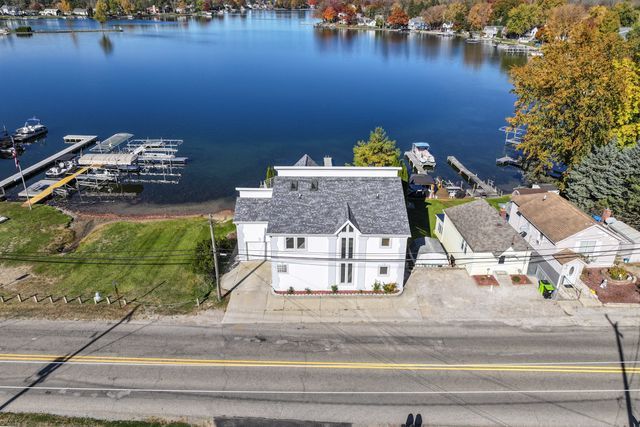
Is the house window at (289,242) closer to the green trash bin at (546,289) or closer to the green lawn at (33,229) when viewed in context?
the green trash bin at (546,289)

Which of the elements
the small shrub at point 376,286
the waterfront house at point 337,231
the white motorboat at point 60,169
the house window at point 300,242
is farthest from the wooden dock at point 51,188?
the small shrub at point 376,286

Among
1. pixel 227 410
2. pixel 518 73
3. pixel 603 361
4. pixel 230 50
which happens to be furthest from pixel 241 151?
pixel 230 50

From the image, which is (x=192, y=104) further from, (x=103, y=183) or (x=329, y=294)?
(x=329, y=294)

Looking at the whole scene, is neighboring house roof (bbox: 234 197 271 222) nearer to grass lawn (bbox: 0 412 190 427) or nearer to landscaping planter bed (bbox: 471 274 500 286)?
grass lawn (bbox: 0 412 190 427)

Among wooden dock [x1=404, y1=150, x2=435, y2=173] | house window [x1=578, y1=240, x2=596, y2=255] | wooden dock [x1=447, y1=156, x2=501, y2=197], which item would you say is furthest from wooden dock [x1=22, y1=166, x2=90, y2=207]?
house window [x1=578, y1=240, x2=596, y2=255]

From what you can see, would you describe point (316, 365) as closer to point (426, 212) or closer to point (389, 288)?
point (389, 288)
